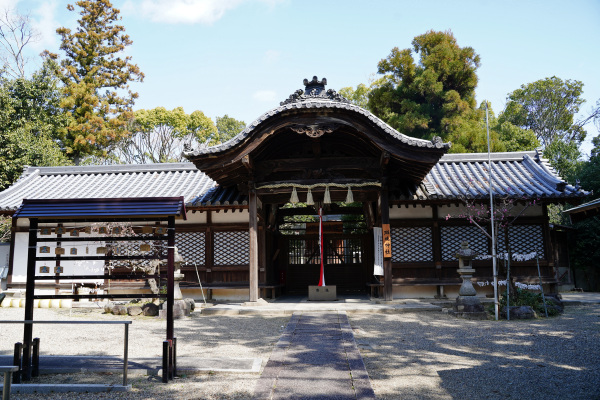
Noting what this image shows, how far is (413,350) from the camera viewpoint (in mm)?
6180

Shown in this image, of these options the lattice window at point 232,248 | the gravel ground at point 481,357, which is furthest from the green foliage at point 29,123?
the gravel ground at point 481,357

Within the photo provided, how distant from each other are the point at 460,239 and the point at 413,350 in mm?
6747

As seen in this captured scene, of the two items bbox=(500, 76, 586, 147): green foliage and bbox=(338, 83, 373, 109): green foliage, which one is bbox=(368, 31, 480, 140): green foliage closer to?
bbox=(338, 83, 373, 109): green foliage

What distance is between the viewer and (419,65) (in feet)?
81.6

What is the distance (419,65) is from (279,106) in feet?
58.0

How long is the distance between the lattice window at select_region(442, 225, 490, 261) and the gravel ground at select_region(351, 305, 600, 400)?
11.2ft

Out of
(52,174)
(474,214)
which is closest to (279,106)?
(474,214)

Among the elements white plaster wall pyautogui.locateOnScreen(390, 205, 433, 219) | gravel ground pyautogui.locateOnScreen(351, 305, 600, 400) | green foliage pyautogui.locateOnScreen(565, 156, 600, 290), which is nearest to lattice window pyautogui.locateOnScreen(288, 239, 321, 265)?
white plaster wall pyautogui.locateOnScreen(390, 205, 433, 219)

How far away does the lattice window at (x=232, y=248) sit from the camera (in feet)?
41.5

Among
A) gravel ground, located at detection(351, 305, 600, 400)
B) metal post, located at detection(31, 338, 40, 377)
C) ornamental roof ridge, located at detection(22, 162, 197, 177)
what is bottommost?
gravel ground, located at detection(351, 305, 600, 400)

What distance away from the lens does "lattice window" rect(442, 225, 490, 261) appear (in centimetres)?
1205

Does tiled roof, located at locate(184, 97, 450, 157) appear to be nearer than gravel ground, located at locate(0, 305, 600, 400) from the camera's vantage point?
No

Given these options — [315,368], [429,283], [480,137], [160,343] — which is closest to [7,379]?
[315,368]

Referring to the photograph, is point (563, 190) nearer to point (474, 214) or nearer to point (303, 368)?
point (474, 214)
